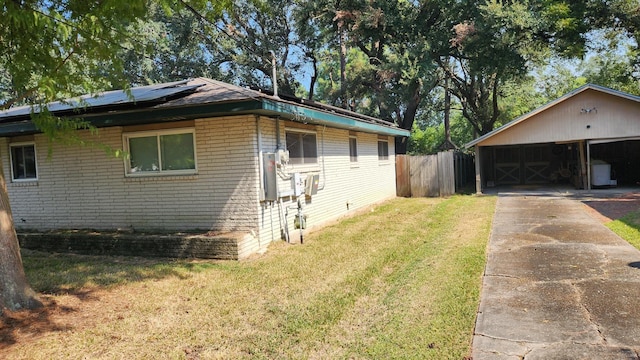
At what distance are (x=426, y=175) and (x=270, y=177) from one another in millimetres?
11517

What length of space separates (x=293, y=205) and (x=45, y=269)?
4.64 m

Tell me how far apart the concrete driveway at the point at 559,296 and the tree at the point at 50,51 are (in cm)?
501

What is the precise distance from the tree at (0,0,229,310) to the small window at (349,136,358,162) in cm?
809

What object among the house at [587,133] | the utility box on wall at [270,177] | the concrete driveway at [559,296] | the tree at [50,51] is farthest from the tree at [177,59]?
the concrete driveway at [559,296]

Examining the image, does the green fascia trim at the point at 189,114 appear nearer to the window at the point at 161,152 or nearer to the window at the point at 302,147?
the window at the point at 161,152

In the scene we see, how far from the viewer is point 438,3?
20234 millimetres

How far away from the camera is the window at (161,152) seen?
8.33 m

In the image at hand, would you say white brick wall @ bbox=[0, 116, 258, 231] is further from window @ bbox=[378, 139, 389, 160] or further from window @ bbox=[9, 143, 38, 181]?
window @ bbox=[378, 139, 389, 160]

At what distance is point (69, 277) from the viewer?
6363mm

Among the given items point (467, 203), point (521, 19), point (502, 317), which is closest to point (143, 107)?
point (502, 317)

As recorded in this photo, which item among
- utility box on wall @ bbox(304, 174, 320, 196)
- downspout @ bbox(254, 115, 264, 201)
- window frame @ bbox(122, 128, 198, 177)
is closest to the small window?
utility box on wall @ bbox(304, 174, 320, 196)

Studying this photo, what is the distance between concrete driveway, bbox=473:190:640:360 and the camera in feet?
12.3

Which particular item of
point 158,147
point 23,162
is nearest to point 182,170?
point 158,147

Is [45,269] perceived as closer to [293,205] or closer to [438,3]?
[293,205]
